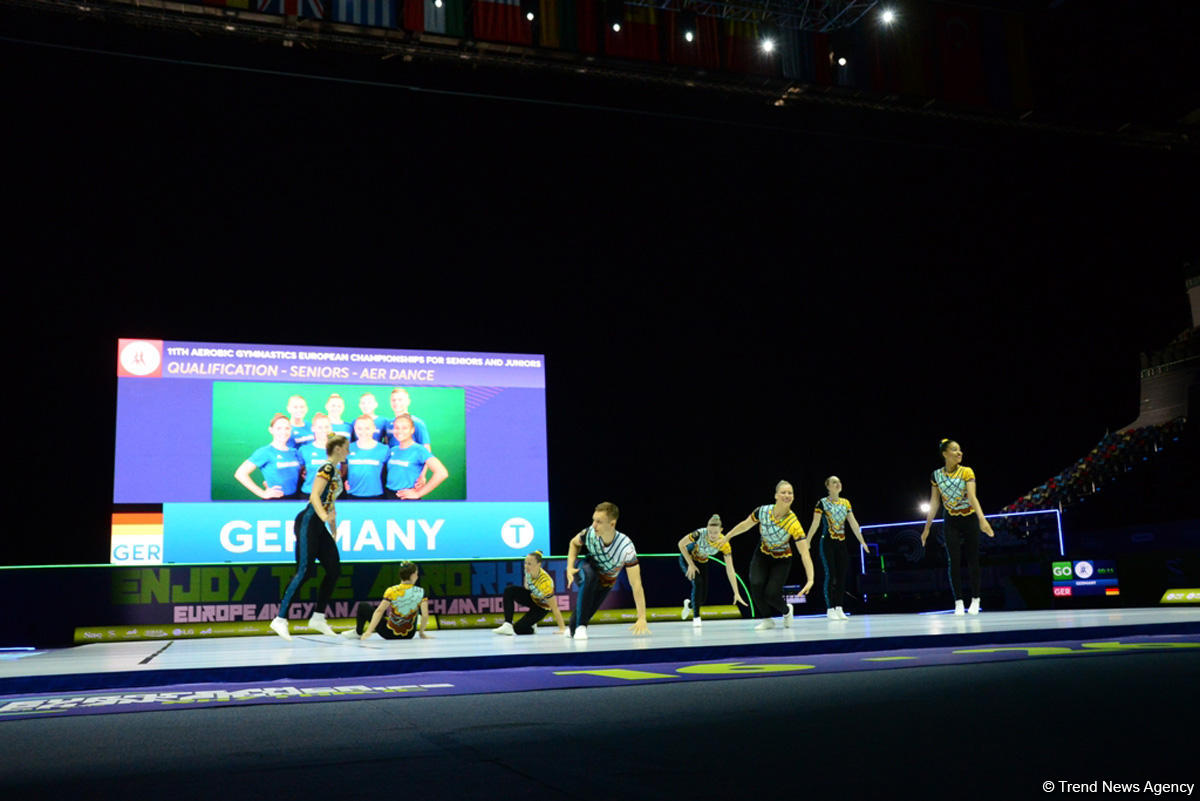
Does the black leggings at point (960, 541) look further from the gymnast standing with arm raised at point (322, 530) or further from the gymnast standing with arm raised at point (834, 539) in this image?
the gymnast standing with arm raised at point (322, 530)

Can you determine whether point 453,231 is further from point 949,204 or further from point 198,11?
point 949,204

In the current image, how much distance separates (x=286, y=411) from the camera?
41.7ft

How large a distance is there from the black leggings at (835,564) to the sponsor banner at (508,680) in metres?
4.53

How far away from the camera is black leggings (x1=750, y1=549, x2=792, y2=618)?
28.4ft

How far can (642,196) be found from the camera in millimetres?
15312

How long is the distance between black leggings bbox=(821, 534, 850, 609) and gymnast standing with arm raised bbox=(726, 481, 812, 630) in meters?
1.43

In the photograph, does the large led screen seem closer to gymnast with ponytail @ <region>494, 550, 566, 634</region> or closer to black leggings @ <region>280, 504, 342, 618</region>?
gymnast with ponytail @ <region>494, 550, 566, 634</region>

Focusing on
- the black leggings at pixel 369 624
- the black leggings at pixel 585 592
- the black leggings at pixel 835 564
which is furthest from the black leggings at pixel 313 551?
the black leggings at pixel 835 564

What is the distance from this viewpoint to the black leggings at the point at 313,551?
758 centimetres

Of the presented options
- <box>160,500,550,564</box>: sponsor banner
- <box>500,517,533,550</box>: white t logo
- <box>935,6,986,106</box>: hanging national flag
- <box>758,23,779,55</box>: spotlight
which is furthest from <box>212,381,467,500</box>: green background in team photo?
<box>935,6,986,106</box>: hanging national flag

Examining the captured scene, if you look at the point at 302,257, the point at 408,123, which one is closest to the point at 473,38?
the point at 408,123

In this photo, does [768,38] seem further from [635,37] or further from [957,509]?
[957,509]

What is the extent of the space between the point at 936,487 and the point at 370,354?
742cm

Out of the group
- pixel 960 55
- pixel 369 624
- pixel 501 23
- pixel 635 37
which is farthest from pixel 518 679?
pixel 960 55
